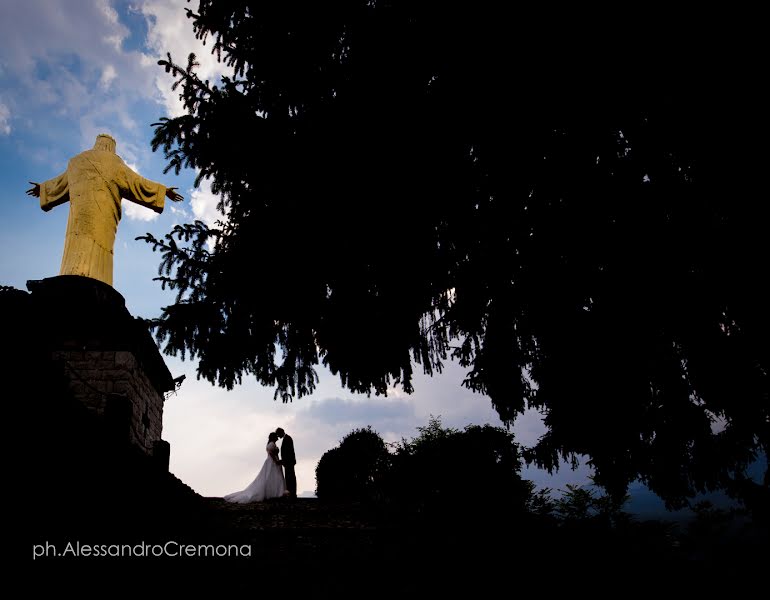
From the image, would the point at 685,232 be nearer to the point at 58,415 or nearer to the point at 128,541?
the point at 128,541

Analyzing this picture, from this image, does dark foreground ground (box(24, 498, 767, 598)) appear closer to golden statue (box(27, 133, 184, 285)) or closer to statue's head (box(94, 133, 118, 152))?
golden statue (box(27, 133, 184, 285))

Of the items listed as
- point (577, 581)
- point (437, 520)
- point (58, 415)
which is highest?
point (58, 415)

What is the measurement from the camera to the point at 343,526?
5406mm

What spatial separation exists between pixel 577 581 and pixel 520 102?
3992 mm

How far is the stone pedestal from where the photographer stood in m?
6.45

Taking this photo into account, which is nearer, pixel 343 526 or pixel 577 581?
pixel 577 581

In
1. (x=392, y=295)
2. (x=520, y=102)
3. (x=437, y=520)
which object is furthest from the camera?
(x=437, y=520)

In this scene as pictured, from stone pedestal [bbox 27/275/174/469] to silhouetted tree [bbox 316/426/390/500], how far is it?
19.1ft

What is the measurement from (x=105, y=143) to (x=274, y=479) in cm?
760

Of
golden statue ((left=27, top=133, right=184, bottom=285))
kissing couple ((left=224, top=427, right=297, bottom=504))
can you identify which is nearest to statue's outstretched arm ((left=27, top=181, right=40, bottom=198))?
golden statue ((left=27, top=133, right=184, bottom=285))

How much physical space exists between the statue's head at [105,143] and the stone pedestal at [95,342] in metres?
3.07

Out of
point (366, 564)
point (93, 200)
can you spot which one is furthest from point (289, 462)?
point (93, 200)

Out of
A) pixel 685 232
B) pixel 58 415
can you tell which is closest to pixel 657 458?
pixel 685 232

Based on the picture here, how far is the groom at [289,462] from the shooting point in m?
8.80
